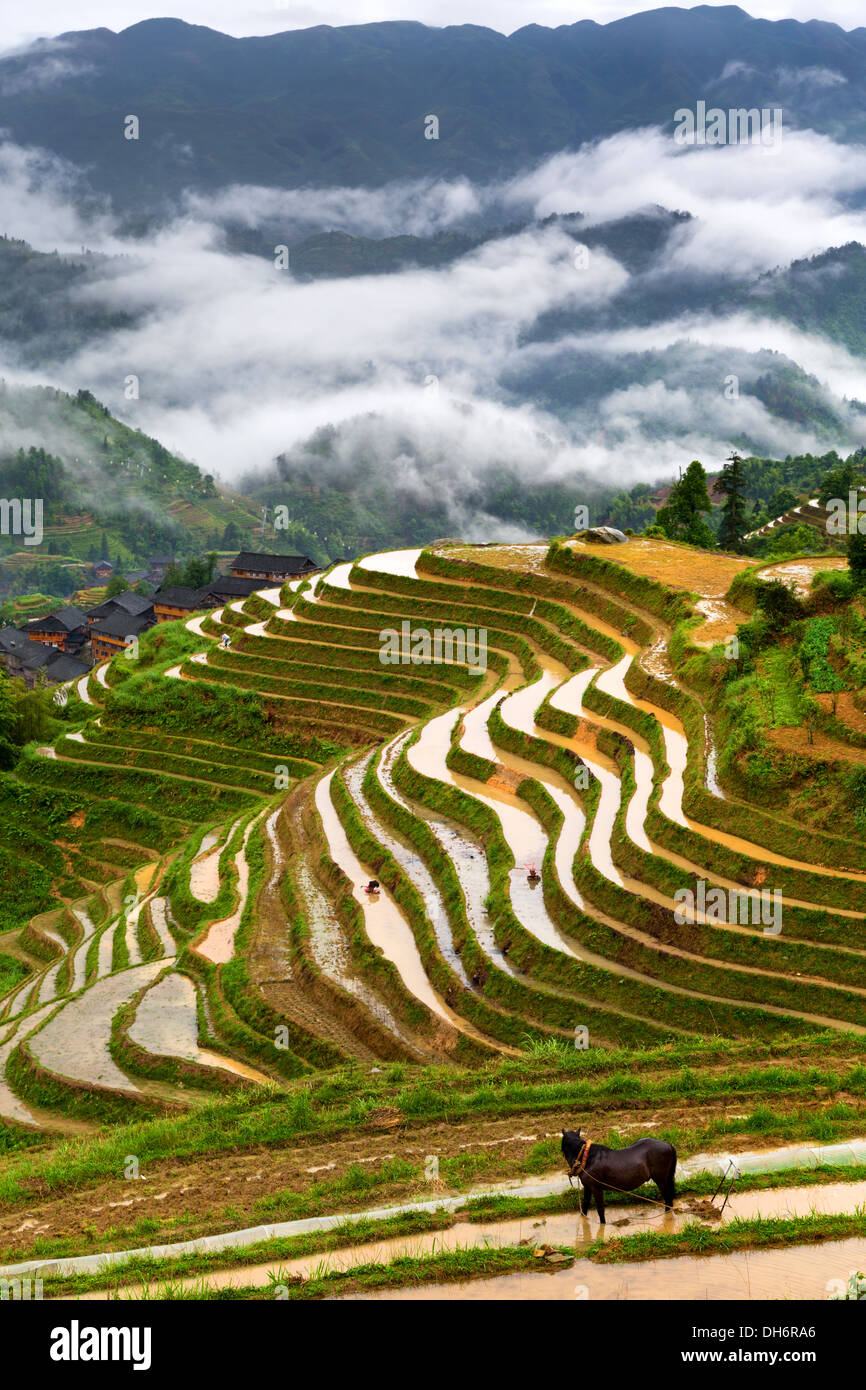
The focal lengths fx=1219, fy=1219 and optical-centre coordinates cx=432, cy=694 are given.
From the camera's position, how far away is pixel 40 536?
15950 centimetres

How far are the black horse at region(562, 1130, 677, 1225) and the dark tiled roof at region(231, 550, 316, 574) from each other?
76354 mm

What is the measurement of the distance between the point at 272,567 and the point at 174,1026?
227ft

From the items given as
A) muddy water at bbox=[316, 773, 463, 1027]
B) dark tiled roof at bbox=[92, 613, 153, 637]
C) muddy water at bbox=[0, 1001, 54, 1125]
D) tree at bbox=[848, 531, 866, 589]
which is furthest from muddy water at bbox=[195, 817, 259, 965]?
dark tiled roof at bbox=[92, 613, 153, 637]

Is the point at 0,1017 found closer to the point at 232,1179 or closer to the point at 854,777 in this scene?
the point at 232,1179

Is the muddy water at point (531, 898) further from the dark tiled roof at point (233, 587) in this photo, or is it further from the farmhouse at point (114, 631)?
the farmhouse at point (114, 631)

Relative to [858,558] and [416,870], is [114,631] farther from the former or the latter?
[858,558]

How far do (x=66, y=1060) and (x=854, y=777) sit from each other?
1311 centimetres

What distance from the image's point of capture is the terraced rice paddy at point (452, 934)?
1342cm

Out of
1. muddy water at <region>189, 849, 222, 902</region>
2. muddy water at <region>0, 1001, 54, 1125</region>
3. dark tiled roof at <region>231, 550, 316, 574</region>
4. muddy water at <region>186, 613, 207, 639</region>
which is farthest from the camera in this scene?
dark tiled roof at <region>231, 550, 316, 574</region>

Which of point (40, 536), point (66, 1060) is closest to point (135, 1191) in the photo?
point (66, 1060)

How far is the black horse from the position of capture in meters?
10.7

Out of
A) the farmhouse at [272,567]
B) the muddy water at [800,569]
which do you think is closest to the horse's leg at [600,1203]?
the muddy water at [800,569]

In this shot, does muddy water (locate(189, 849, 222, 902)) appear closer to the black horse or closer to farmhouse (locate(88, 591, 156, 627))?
the black horse

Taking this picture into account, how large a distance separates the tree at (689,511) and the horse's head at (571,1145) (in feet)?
132
